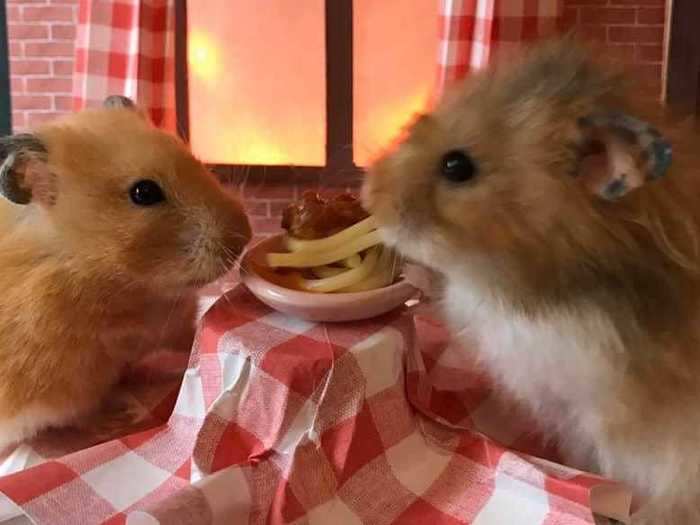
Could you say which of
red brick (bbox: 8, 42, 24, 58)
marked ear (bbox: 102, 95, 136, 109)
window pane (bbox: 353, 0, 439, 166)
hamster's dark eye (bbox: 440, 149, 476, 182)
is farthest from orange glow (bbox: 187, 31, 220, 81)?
hamster's dark eye (bbox: 440, 149, 476, 182)

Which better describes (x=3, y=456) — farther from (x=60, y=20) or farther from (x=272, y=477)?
(x=60, y=20)

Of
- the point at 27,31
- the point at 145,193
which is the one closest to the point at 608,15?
the point at 27,31

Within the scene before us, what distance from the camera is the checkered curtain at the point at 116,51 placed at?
91.3 inches

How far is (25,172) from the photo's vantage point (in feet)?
3.30

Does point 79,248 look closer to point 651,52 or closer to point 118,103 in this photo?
point 118,103

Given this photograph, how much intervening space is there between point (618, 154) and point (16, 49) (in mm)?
3022

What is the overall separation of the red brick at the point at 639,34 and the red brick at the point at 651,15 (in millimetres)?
21

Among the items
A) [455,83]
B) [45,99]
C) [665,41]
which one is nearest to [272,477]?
[455,83]

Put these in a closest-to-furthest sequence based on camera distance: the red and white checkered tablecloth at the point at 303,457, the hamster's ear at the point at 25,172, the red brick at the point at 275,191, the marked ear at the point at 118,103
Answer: the red and white checkered tablecloth at the point at 303,457, the hamster's ear at the point at 25,172, the marked ear at the point at 118,103, the red brick at the point at 275,191

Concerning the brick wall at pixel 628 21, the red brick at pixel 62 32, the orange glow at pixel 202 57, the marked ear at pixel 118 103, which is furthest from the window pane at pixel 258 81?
the marked ear at pixel 118 103

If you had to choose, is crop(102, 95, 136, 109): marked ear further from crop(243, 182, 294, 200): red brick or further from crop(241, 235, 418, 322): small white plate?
crop(243, 182, 294, 200): red brick

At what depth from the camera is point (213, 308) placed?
1.04 m

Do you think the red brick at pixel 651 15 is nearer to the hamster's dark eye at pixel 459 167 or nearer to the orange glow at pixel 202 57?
the orange glow at pixel 202 57

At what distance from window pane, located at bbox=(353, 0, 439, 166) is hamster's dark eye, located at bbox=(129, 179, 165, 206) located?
219cm
